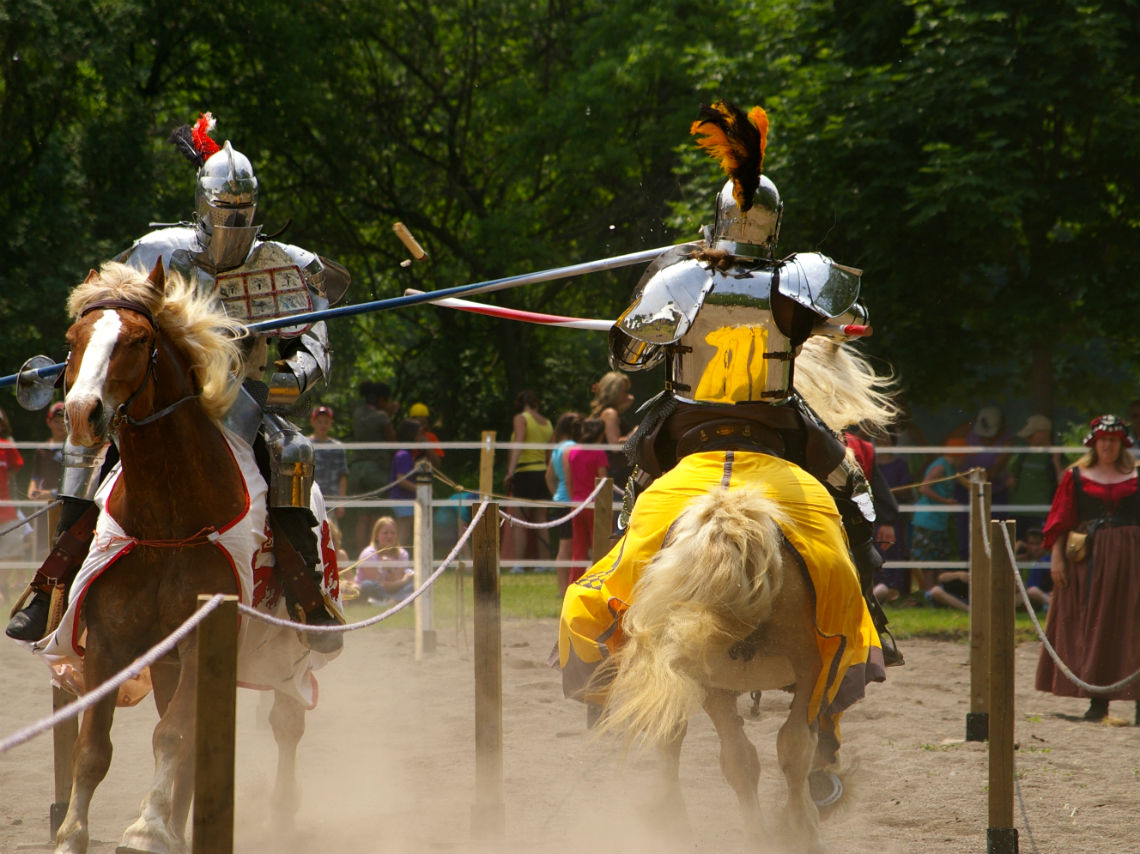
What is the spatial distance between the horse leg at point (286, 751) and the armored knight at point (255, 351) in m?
0.62

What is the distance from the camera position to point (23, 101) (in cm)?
1468

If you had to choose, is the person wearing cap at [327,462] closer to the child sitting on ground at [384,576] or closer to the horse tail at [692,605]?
the child sitting on ground at [384,576]

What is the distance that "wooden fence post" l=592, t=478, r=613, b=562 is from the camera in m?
6.99

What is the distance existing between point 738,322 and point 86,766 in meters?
2.40

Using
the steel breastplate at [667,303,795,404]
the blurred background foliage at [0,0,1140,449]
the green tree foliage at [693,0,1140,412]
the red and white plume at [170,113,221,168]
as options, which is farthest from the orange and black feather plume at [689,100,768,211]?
the green tree foliage at [693,0,1140,412]

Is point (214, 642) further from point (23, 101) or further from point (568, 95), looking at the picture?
point (568, 95)

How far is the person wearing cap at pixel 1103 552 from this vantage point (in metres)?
7.65

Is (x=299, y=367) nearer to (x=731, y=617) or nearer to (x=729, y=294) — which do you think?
(x=729, y=294)

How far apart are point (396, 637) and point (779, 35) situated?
7.64 metres

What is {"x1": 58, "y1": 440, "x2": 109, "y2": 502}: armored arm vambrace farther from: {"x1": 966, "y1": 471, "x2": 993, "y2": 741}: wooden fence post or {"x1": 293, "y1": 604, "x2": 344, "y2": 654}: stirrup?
{"x1": 966, "y1": 471, "x2": 993, "y2": 741}: wooden fence post

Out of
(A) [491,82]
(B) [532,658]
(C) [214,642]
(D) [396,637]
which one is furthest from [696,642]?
(A) [491,82]

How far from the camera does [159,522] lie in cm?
396

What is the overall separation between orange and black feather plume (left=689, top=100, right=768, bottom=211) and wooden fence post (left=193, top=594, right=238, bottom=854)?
226 centimetres

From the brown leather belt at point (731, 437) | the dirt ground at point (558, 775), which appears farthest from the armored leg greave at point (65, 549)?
the brown leather belt at point (731, 437)
